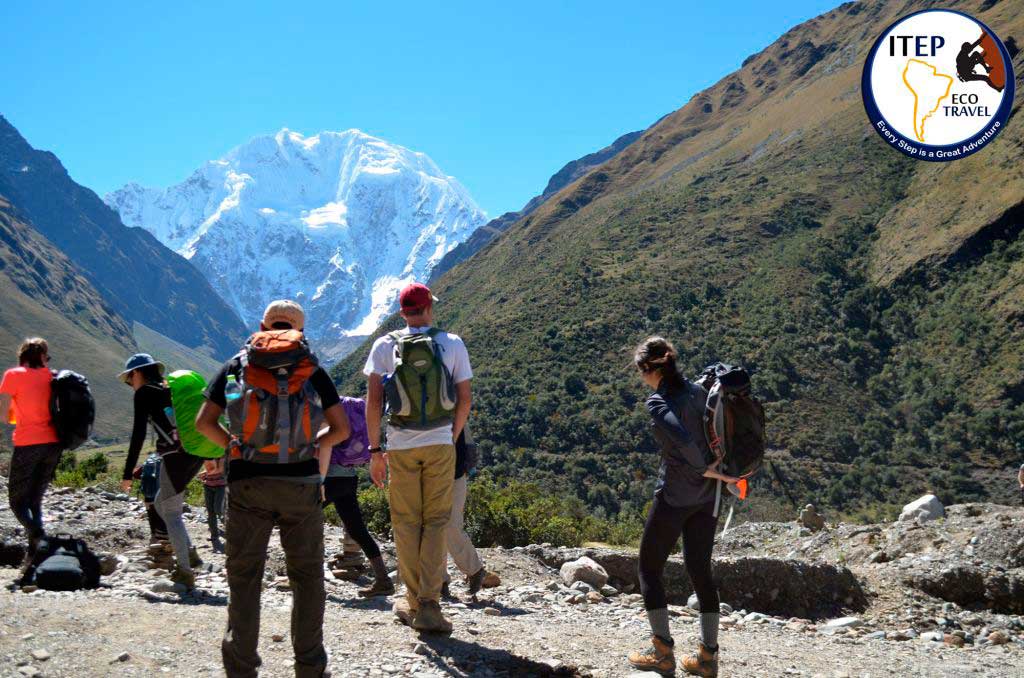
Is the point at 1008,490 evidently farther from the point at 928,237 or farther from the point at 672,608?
the point at 672,608

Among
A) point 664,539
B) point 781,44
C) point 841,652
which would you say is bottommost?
point 841,652

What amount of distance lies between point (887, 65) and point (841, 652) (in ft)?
80.6

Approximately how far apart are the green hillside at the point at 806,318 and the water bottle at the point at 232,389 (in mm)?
37241

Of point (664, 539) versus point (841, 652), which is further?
point (841, 652)

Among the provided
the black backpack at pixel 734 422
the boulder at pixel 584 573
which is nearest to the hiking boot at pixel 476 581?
the boulder at pixel 584 573

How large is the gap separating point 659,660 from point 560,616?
1790 millimetres

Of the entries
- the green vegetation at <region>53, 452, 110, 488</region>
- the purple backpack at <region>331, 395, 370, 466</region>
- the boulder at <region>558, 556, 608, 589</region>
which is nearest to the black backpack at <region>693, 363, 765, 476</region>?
the purple backpack at <region>331, 395, 370, 466</region>

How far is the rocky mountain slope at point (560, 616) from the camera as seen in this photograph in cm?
471

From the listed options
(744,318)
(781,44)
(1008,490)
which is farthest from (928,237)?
Result: (781,44)

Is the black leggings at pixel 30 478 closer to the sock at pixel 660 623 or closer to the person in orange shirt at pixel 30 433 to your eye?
the person in orange shirt at pixel 30 433

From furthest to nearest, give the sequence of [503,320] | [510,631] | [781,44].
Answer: [781,44] < [503,320] < [510,631]

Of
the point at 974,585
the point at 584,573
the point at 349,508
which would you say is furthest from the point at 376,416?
the point at 974,585

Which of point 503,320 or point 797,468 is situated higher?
point 503,320

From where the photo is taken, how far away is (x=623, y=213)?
9031 centimetres
